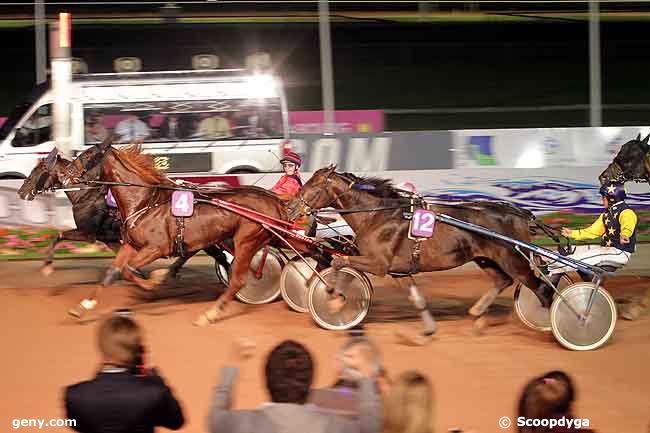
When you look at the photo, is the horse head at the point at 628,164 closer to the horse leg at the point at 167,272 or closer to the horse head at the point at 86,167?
the horse leg at the point at 167,272

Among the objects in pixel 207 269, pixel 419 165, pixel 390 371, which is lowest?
pixel 390 371

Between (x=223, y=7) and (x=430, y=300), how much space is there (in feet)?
67.5

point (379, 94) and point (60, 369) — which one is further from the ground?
point (379, 94)

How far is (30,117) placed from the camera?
1602 cm

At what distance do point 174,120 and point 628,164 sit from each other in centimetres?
815

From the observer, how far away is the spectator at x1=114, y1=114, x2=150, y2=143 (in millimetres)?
15960

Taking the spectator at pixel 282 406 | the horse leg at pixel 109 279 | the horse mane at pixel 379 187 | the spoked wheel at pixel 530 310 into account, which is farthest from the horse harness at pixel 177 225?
the spectator at pixel 282 406

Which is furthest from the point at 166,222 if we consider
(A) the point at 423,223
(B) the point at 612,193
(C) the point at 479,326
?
(B) the point at 612,193

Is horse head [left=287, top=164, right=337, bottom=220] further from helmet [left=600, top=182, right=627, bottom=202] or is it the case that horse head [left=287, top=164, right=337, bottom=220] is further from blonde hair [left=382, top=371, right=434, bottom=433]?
blonde hair [left=382, top=371, right=434, bottom=433]

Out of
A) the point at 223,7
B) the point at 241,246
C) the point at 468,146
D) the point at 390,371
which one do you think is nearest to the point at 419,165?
the point at 468,146

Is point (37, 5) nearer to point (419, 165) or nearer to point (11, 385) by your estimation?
point (419, 165)

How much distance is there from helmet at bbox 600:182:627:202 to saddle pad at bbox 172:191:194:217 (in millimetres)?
3845

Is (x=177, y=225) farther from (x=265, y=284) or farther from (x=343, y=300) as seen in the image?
(x=343, y=300)

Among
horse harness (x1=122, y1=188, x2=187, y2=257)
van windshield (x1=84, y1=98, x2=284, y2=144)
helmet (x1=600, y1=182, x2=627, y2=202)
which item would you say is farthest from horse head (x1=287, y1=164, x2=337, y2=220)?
van windshield (x1=84, y1=98, x2=284, y2=144)
